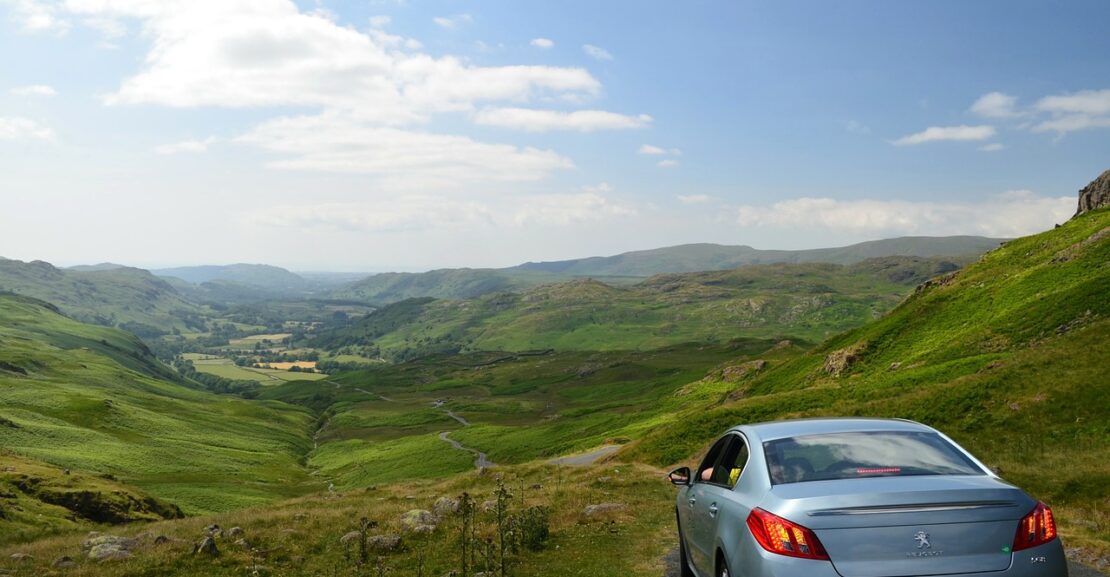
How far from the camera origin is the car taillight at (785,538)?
7.06 meters

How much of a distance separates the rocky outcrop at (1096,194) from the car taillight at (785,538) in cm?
9595

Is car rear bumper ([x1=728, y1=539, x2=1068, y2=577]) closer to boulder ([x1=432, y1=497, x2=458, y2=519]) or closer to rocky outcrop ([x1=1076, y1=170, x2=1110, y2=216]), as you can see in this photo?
boulder ([x1=432, y1=497, x2=458, y2=519])

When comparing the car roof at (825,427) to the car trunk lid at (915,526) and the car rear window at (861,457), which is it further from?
the car trunk lid at (915,526)

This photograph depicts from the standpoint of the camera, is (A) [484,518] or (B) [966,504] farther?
(A) [484,518]

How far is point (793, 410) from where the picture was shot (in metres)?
49.0

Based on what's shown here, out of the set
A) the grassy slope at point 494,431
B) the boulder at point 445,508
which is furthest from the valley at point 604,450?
the grassy slope at point 494,431

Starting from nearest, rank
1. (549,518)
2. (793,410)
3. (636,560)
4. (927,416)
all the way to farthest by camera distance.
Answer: (636,560) < (549,518) < (927,416) < (793,410)

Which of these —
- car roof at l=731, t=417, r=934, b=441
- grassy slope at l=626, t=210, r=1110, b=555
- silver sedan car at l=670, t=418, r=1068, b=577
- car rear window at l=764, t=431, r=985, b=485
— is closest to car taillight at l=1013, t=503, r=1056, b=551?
silver sedan car at l=670, t=418, r=1068, b=577

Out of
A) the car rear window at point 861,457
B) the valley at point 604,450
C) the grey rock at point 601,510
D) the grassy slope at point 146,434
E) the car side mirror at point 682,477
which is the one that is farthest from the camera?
the grassy slope at point 146,434

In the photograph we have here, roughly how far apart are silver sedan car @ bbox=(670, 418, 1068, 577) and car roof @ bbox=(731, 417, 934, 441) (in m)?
0.25

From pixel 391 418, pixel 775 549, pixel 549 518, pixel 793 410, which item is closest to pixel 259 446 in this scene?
pixel 391 418

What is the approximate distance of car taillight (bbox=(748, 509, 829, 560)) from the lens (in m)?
7.06

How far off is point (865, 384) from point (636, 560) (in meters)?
39.1

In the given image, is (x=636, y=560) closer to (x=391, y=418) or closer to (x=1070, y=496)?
(x=1070, y=496)
